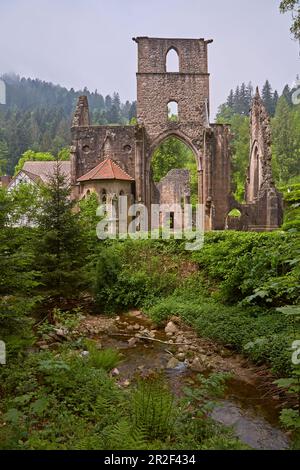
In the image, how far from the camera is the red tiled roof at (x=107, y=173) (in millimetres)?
25547

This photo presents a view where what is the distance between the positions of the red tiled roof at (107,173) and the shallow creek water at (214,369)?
45.1ft

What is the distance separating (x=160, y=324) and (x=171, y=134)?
61.4 ft

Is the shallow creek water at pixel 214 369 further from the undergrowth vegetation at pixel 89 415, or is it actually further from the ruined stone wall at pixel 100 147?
the ruined stone wall at pixel 100 147

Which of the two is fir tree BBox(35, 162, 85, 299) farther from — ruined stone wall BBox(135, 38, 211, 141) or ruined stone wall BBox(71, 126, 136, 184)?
ruined stone wall BBox(135, 38, 211, 141)

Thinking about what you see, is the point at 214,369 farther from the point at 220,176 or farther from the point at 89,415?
the point at 220,176

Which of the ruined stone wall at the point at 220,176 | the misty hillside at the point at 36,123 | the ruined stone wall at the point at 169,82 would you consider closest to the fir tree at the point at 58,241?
the ruined stone wall at the point at 220,176

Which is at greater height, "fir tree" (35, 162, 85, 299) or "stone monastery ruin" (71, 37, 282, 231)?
"stone monastery ruin" (71, 37, 282, 231)

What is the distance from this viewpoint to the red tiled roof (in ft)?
83.8

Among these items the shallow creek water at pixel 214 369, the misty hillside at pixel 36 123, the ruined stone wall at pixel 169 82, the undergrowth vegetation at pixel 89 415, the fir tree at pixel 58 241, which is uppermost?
the misty hillside at pixel 36 123

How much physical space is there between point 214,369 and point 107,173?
733 inches

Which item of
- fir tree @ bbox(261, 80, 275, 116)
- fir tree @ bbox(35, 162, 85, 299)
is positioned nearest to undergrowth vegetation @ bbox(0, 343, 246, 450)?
fir tree @ bbox(35, 162, 85, 299)

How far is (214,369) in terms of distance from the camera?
8.76m

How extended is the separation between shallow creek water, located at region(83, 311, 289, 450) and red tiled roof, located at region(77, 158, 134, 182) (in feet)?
45.1

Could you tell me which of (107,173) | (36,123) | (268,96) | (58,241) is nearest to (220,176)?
(107,173)
